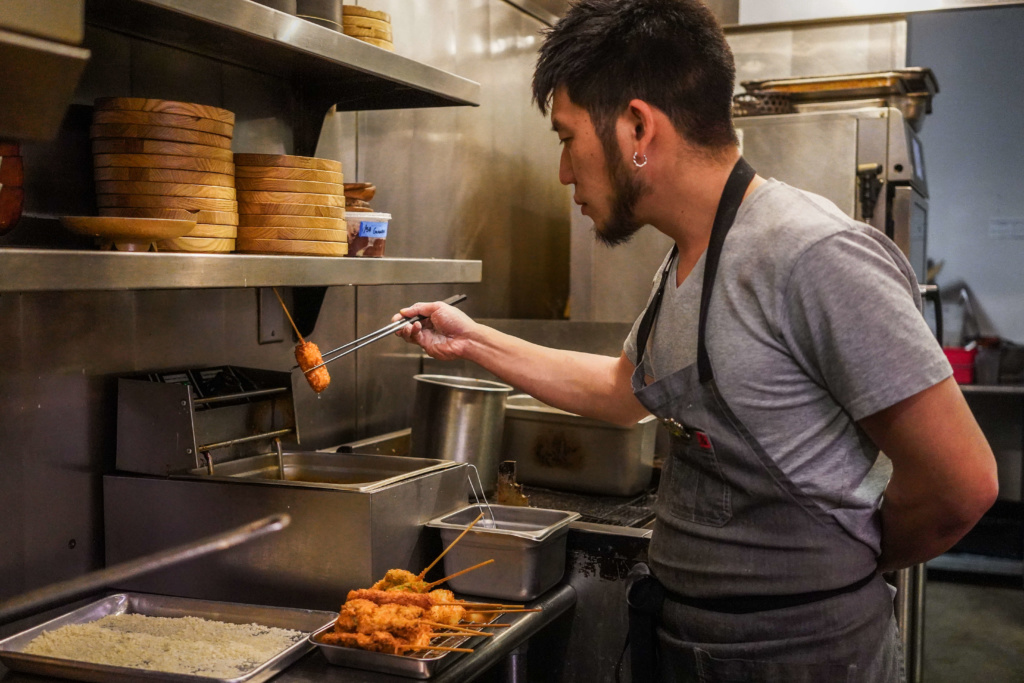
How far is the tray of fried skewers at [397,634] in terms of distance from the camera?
5.32 ft

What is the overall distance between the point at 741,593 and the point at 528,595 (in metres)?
0.62

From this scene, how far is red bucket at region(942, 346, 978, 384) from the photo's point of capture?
5.00 metres

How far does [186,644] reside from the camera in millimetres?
1707

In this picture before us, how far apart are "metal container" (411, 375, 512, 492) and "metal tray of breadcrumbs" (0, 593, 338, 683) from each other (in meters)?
0.74

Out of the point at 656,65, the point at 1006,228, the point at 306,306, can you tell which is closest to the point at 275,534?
the point at 306,306

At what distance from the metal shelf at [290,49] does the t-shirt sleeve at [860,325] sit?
3.35 feet

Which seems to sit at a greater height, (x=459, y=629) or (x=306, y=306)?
(x=306, y=306)

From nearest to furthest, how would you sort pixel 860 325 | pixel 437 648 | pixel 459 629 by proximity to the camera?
1. pixel 860 325
2. pixel 437 648
3. pixel 459 629

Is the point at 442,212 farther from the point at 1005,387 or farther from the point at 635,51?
the point at 1005,387

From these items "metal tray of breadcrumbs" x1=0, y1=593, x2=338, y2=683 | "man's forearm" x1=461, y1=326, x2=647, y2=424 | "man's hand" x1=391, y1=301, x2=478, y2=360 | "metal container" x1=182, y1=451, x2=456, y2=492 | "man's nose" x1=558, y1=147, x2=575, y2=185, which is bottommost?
"metal tray of breadcrumbs" x1=0, y1=593, x2=338, y2=683

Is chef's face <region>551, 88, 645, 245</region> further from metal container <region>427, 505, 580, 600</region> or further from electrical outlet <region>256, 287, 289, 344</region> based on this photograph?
electrical outlet <region>256, 287, 289, 344</region>

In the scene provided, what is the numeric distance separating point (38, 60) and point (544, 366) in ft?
3.84

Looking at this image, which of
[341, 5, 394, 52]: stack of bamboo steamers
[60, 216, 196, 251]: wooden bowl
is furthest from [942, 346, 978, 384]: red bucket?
[60, 216, 196, 251]: wooden bowl

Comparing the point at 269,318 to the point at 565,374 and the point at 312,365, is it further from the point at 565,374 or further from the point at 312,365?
the point at 565,374
